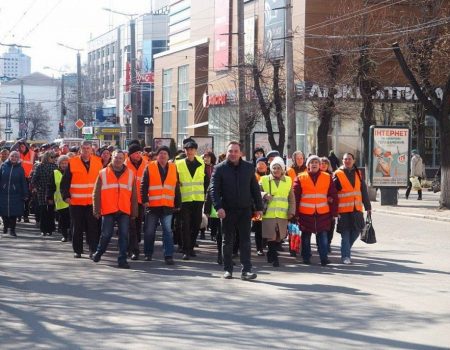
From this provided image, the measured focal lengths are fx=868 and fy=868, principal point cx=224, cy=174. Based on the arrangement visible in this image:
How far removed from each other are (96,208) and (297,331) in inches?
215

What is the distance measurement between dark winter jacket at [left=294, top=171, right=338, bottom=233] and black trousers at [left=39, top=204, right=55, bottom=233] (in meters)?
6.40

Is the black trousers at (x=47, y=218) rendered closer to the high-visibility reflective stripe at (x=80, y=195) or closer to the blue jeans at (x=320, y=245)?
the high-visibility reflective stripe at (x=80, y=195)

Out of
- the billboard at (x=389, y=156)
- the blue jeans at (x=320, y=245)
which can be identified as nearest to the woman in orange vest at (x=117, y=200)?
the blue jeans at (x=320, y=245)

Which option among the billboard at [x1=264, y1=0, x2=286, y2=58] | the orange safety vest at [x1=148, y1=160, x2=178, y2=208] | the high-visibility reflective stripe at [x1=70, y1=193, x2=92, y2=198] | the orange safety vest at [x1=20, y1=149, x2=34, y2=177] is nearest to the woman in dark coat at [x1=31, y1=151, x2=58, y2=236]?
the orange safety vest at [x1=20, y1=149, x2=34, y2=177]

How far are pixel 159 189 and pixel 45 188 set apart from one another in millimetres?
5015

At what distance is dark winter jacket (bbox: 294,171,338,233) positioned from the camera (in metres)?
13.1

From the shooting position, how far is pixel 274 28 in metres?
45.5

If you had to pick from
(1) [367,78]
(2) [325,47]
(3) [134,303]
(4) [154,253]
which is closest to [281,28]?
(2) [325,47]

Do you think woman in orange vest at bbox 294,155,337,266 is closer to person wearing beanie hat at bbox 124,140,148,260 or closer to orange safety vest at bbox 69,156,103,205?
person wearing beanie hat at bbox 124,140,148,260

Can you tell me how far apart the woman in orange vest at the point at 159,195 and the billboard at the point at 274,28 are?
2745 centimetres

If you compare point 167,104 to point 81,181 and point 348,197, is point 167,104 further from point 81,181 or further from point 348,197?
point 348,197

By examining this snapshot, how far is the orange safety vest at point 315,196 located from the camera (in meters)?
13.2

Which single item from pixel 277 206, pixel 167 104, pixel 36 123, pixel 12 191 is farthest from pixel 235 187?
pixel 36 123

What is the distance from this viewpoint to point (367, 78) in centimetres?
3553
